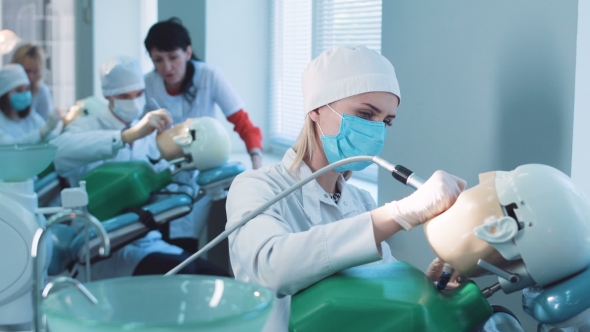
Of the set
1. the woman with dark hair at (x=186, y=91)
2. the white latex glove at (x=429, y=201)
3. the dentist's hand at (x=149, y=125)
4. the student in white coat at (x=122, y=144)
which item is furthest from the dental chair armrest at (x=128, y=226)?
the white latex glove at (x=429, y=201)

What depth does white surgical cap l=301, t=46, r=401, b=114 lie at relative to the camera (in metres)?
1.48

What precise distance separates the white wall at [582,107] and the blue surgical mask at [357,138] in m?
0.40

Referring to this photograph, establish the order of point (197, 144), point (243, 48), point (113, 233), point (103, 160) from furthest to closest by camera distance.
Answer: point (243, 48) → point (103, 160) → point (197, 144) → point (113, 233)

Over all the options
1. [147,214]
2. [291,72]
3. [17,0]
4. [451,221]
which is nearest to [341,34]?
[291,72]

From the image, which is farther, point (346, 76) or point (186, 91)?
point (186, 91)

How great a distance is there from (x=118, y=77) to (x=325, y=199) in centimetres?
191

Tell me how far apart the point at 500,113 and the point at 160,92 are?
2.20m

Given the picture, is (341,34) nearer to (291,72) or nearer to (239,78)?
(291,72)

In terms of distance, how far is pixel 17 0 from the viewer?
5793 mm

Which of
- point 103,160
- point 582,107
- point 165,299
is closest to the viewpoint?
Result: point 165,299

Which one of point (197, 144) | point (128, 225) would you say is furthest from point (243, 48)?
point (128, 225)

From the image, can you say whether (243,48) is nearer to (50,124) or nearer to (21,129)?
(50,124)

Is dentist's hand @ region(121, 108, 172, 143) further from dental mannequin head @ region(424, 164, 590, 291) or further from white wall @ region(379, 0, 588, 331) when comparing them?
dental mannequin head @ region(424, 164, 590, 291)

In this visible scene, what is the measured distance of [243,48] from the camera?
4578 millimetres
